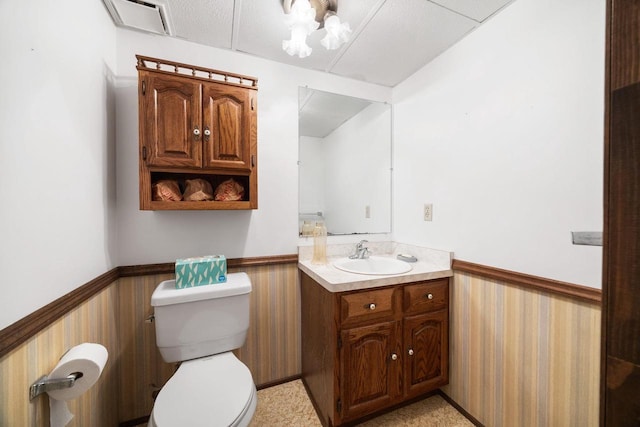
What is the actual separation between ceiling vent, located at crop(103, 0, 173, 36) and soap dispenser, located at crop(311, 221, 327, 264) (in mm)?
1447

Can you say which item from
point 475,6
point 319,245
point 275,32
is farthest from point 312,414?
point 475,6

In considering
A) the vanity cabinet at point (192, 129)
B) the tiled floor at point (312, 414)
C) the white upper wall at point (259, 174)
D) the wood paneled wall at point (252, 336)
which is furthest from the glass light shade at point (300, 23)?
the tiled floor at point (312, 414)

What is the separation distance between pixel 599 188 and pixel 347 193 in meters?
1.36

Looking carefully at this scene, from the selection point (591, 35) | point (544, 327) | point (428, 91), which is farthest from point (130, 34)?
point (544, 327)

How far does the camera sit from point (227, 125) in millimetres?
1378

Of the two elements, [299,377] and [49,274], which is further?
[299,377]

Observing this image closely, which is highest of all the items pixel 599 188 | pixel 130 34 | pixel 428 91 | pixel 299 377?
pixel 130 34

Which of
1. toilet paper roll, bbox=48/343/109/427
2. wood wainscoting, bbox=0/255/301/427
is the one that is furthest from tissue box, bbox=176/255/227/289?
toilet paper roll, bbox=48/343/109/427

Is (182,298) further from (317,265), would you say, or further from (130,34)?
(130,34)

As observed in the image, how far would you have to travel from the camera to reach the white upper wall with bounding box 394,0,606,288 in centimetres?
98

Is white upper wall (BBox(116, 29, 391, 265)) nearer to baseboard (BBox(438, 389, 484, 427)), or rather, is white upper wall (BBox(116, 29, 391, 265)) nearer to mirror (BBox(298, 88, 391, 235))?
mirror (BBox(298, 88, 391, 235))

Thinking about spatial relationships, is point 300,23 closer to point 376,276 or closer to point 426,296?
point 376,276

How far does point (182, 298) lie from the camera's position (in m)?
1.21

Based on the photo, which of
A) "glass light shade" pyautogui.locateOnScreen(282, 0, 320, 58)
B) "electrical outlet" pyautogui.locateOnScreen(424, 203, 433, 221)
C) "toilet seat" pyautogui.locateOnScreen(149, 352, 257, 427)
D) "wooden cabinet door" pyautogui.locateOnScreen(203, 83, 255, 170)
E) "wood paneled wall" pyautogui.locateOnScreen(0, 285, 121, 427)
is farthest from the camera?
"electrical outlet" pyautogui.locateOnScreen(424, 203, 433, 221)
